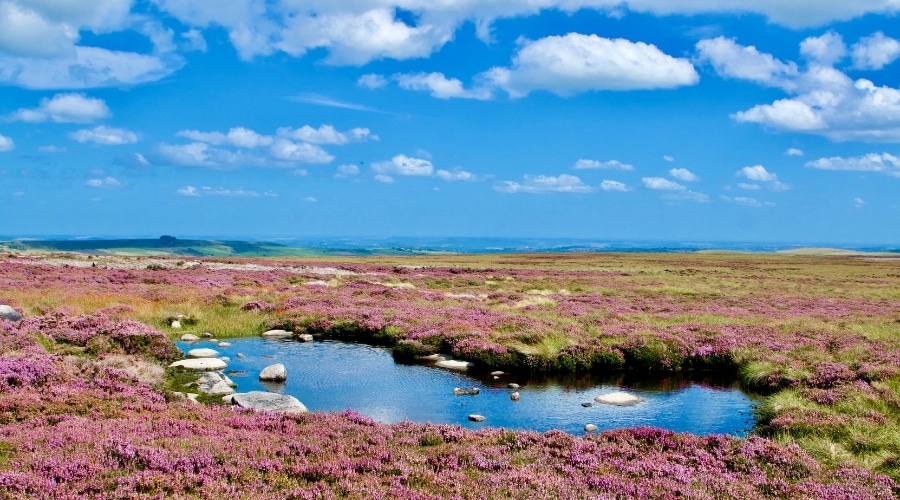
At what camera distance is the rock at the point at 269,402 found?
15.8 m

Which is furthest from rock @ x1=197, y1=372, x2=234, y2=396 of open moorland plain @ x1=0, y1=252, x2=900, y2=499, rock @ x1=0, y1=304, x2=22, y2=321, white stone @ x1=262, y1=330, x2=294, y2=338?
rock @ x1=0, y1=304, x2=22, y2=321

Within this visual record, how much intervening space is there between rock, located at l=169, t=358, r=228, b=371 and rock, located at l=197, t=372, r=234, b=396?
1.65 m

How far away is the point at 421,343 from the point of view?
1030 inches

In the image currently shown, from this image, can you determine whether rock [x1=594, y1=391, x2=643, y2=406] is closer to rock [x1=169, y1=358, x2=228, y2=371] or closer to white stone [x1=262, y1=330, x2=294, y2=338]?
rock [x1=169, y1=358, x2=228, y2=371]

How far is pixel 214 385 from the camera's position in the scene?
60.6 ft

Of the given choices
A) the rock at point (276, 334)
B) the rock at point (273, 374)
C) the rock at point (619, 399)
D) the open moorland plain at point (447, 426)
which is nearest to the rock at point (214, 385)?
the open moorland plain at point (447, 426)

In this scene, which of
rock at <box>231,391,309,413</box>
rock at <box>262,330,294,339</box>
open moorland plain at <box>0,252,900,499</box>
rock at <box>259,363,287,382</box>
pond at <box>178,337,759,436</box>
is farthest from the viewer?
rock at <box>262,330,294,339</box>

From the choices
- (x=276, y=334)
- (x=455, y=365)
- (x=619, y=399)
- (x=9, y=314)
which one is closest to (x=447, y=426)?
(x=619, y=399)

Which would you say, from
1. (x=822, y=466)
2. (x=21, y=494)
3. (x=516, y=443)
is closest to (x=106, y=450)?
(x=21, y=494)

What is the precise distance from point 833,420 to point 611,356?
9.65m

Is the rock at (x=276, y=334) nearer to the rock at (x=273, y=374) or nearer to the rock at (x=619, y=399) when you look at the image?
the rock at (x=273, y=374)

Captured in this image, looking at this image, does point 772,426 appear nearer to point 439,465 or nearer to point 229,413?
point 439,465

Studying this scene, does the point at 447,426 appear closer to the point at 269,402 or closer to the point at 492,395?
the point at 269,402

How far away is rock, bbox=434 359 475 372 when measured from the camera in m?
22.9
